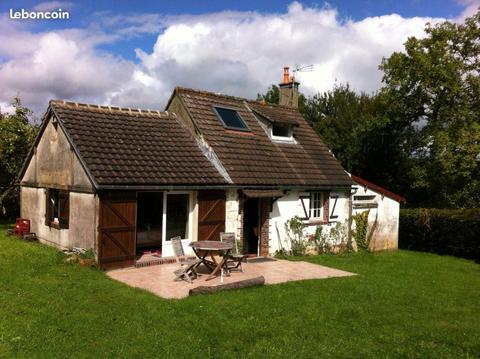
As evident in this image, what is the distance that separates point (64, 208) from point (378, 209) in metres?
14.0

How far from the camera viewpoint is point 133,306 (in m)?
8.91

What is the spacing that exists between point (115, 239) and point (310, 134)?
38.7 ft

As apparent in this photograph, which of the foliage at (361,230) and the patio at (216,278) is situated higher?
the foliage at (361,230)

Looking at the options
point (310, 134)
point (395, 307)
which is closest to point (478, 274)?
point (395, 307)

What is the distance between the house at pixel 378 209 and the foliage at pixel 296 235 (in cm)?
379

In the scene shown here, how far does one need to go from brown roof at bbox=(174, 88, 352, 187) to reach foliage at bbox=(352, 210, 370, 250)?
1.84 metres

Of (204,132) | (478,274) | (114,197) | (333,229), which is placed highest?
(204,132)

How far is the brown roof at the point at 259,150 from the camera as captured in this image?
16062mm

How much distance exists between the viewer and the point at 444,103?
25.3 m

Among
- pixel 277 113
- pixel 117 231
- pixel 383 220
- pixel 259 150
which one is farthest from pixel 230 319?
pixel 383 220

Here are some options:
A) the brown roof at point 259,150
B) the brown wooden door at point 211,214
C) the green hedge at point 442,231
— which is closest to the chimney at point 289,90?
the brown roof at point 259,150

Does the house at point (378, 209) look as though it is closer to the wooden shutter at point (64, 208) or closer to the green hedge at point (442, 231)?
the green hedge at point (442, 231)

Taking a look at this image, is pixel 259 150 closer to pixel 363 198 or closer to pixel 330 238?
pixel 330 238

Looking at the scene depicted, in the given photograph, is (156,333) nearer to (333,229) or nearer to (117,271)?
(117,271)
